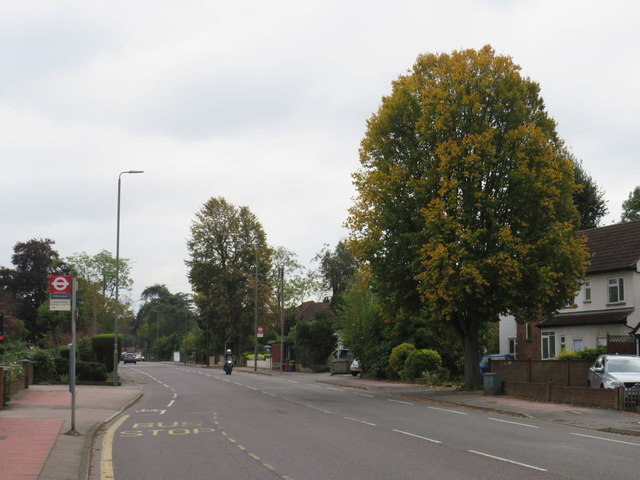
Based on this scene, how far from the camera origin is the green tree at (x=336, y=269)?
83.8 metres

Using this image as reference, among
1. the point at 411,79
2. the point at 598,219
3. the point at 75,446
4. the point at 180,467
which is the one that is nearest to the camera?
the point at 180,467

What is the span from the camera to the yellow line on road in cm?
1086

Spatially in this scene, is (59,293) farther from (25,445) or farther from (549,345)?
(549,345)

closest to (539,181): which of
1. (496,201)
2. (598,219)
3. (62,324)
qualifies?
(496,201)

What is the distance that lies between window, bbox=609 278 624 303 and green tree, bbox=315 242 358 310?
4314cm

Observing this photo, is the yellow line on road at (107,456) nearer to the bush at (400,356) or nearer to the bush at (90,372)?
the bush at (90,372)

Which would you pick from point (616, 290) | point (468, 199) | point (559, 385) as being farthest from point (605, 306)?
point (468, 199)

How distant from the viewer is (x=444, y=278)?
1104 inches

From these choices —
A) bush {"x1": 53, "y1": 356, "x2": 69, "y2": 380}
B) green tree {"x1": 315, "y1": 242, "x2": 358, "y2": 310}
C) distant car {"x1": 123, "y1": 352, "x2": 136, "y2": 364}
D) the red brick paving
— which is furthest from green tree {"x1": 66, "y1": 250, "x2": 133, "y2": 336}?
the red brick paving

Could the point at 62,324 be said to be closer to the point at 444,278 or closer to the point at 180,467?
the point at 444,278

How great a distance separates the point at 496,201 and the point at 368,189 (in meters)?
6.00

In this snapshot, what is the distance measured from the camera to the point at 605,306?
41625 mm

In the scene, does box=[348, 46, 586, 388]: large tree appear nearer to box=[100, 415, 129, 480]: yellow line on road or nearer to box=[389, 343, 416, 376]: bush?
box=[389, 343, 416, 376]: bush

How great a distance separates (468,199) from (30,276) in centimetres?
5362
